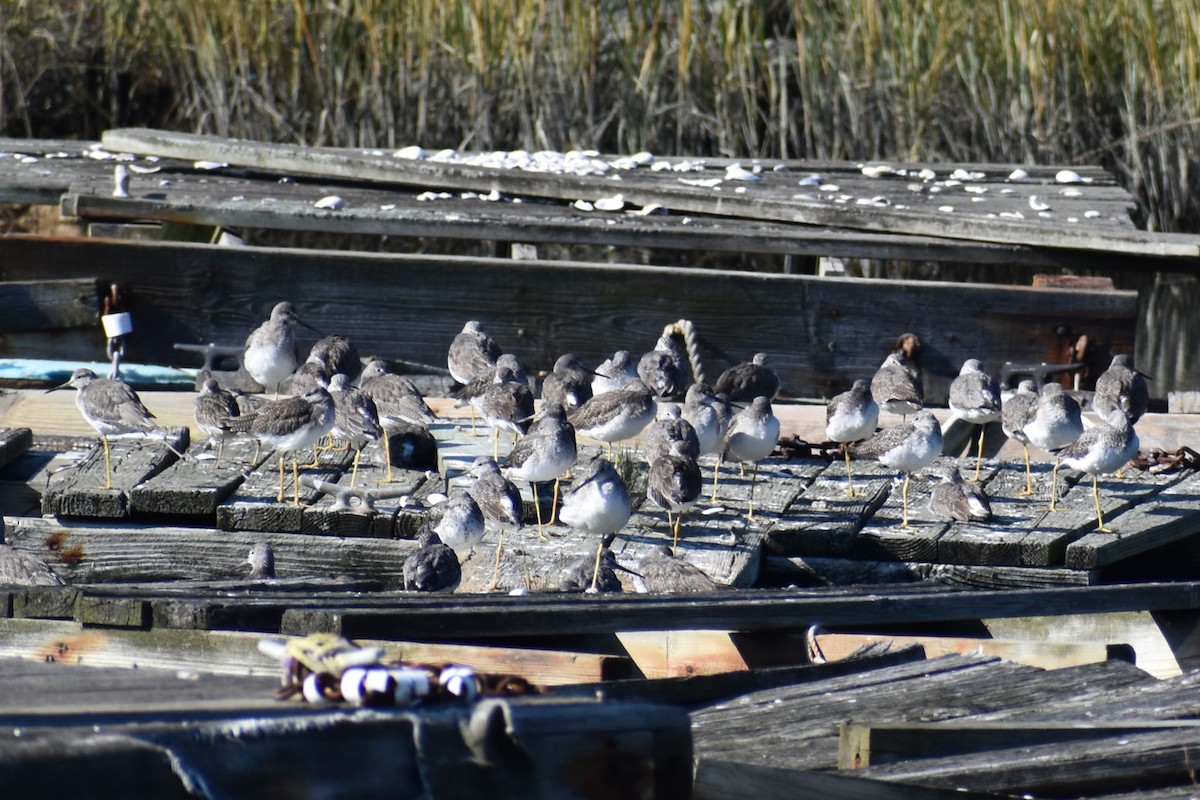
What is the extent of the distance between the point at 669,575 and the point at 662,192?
4.61m

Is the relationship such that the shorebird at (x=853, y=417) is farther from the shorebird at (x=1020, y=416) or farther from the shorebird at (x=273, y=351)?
the shorebird at (x=273, y=351)

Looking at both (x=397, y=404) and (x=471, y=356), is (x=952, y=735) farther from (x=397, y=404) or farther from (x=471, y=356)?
(x=471, y=356)

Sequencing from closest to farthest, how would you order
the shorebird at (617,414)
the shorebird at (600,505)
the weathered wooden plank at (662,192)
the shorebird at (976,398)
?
the shorebird at (600,505)
the shorebird at (617,414)
the shorebird at (976,398)
the weathered wooden plank at (662,192)

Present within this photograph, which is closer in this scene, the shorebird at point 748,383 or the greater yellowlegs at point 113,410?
the greater yellowlegs at point 113,410

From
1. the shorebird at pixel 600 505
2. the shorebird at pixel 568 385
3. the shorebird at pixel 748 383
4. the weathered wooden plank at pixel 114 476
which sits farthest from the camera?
the shorebird at pixel 748 383

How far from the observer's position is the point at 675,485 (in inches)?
262

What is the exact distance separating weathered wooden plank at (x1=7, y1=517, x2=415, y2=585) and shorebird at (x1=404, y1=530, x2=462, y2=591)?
323mm

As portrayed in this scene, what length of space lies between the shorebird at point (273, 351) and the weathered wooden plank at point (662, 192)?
2227 mm

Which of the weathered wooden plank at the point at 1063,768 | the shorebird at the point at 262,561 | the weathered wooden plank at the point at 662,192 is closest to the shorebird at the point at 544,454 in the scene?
the shorebird at the point at 262,561

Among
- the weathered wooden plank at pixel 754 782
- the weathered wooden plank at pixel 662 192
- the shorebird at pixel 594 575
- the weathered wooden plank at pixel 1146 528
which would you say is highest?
the weathered wooden plank at pixel 662 192

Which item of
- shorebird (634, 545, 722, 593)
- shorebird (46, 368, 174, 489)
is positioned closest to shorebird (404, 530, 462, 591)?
shorebird (634, 545, 722, 593)

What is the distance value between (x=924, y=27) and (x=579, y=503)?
768 cm

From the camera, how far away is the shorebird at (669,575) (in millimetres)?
6141

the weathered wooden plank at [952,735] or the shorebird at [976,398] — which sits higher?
the weathered wooden plank at [952,735]
